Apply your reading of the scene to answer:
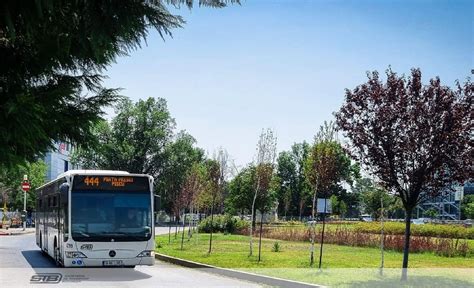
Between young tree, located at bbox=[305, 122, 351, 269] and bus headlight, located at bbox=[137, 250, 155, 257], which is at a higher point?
young tree, located at bbox=[305, 122, 351, 269]

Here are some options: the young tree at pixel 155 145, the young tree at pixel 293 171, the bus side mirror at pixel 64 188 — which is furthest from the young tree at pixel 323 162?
the young tree at pixel 293 171

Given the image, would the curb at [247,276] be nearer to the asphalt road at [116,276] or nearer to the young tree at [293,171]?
the asphalt road at [116,276]

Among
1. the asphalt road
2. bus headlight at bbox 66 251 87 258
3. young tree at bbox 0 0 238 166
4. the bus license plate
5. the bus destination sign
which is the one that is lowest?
the asphalt road

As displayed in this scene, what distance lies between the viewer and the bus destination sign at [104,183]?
17969mm

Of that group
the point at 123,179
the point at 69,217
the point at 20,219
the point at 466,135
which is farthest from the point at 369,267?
the point at 20,219

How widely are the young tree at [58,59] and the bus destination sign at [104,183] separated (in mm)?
13492

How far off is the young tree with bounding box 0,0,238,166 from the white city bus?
519 inches

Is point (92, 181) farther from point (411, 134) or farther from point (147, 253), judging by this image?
point (411, 134)

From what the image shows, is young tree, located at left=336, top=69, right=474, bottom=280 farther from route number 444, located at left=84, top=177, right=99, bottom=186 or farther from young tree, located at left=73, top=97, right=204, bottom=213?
young tree, located at left=73, top=97, right=204, bottom=213

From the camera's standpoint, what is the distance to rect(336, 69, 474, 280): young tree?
15.3m

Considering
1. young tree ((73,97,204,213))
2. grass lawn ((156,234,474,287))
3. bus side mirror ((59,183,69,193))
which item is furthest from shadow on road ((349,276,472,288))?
young tree ((73,97,204,213))

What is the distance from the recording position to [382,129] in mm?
15875

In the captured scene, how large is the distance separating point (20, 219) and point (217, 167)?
3861 centimetres

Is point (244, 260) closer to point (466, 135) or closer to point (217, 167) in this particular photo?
point (466, 135)
